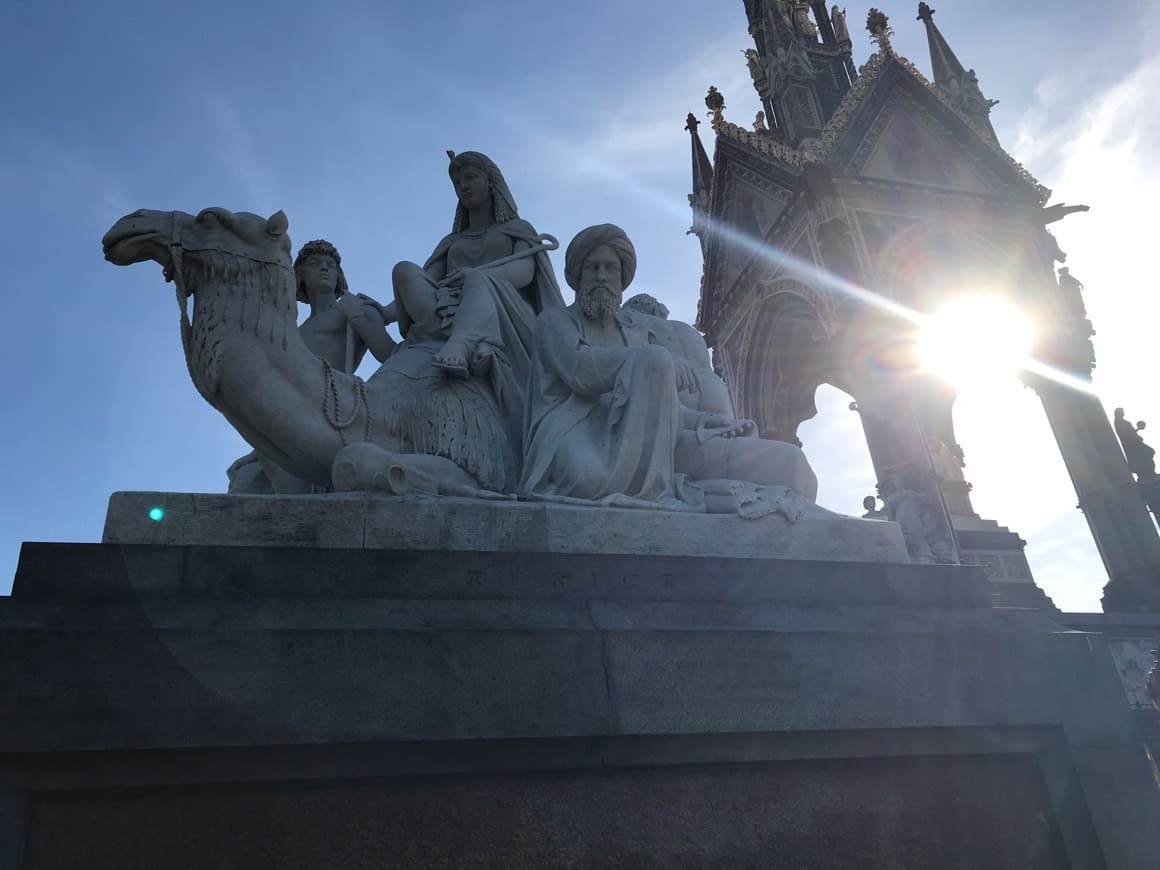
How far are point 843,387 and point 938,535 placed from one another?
7.13 metres

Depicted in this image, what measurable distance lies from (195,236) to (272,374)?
27.1 inches

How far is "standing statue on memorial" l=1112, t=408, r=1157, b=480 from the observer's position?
19.0m

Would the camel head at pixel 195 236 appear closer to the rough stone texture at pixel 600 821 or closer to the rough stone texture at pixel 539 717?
the rough stone texture at pixel 539 717

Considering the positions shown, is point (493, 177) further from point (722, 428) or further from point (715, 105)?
point (715, 105)

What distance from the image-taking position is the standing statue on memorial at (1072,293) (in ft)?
69.2

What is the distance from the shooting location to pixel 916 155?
22.6 m

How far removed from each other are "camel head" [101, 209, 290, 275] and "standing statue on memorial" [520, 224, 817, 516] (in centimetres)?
129

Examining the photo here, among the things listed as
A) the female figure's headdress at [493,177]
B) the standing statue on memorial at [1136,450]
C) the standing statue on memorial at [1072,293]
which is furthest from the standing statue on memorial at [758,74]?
the female figure's headdress at [493,177]

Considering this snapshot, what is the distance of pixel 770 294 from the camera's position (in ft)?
75.4

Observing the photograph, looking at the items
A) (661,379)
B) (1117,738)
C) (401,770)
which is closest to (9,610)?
(401,770)

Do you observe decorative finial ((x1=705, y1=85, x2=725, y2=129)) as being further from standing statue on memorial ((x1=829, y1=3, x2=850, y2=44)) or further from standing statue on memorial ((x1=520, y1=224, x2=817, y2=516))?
standing statue on memorial ((x1=520, y1=224, x2=817, y2=516))

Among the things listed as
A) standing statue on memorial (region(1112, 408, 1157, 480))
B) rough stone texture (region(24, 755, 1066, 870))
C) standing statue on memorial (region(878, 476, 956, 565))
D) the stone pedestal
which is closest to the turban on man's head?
the stone pedestal

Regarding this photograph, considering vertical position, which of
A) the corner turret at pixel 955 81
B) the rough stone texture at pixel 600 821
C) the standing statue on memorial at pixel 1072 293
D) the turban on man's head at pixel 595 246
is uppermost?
the corner turret at pixel 955 81

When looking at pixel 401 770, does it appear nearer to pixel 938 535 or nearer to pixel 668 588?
pixel 668 588
